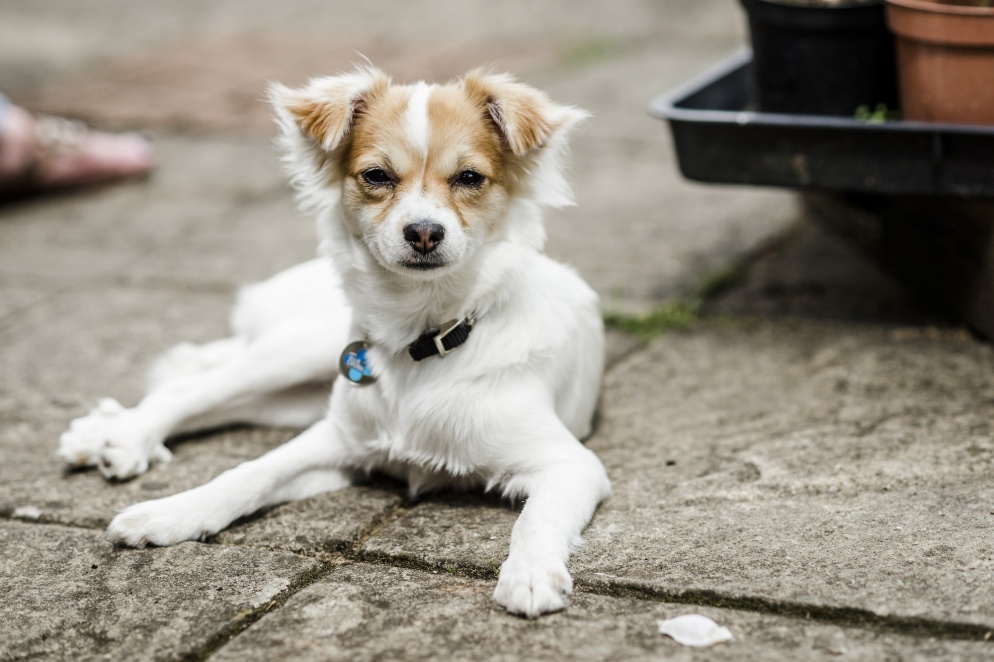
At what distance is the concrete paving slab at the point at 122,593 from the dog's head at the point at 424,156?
Result: 848mm

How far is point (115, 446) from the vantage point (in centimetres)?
325

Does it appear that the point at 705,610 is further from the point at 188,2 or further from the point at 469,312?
the point at 188,2

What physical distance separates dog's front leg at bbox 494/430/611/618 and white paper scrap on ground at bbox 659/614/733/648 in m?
0.25

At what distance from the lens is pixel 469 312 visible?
298cm

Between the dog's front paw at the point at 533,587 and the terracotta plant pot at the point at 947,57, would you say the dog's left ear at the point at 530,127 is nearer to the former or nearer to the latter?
the dog's front paw at the point at 533,587

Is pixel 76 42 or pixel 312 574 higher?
pixel 76 42

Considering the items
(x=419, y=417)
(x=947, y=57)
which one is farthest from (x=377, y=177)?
(x=947, y=57)


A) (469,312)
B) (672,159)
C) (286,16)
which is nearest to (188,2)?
(286,16)

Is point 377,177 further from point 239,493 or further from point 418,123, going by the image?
point 239,493

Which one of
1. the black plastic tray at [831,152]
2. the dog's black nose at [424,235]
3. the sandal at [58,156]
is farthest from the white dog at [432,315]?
the sandal at [58,156]

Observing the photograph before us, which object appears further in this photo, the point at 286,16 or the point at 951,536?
the point at 286,16

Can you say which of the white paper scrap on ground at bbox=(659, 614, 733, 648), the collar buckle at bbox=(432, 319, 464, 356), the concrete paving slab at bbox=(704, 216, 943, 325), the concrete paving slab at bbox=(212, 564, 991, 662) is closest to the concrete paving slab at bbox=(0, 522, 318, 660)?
the concrete paving slab at bbox=(212, 564, 991, 662)

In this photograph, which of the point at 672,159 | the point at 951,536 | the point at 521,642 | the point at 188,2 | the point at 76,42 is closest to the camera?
the point at 521,642

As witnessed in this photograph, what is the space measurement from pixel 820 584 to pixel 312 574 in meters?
1.18
